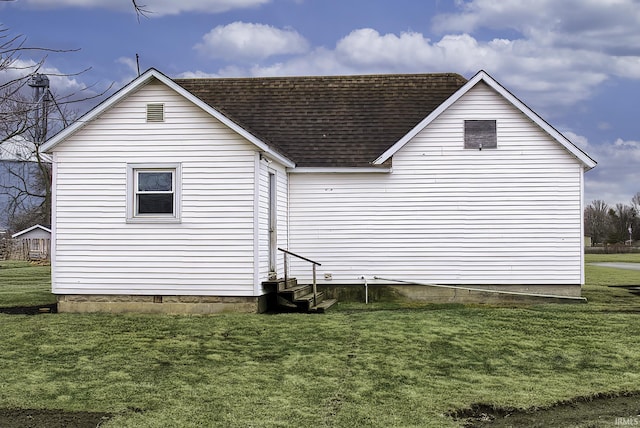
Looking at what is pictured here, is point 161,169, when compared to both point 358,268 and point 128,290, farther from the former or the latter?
point 358,268

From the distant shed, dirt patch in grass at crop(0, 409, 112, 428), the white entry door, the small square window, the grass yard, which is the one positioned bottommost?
dirt patch in grass at crop(0, 409, 112, 428)

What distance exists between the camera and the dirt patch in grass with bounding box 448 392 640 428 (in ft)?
29.2

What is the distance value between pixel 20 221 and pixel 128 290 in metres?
50.1

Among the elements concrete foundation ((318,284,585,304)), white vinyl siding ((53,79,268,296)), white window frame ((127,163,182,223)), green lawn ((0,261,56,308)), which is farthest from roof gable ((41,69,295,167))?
green lawn ((0,261,56,308))

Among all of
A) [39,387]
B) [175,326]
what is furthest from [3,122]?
[175,326]

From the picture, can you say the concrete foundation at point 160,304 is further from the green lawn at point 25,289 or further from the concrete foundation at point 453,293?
the concrete foundation at point 453,293

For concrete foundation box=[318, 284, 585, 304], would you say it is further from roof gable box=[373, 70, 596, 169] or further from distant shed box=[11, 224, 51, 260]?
distant shed box=[11, 224, 51, 260]

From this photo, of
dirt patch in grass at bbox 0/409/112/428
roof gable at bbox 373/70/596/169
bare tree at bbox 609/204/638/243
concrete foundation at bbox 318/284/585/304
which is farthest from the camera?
bare tree at bbox 609/204/638/243

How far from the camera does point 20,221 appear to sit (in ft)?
206

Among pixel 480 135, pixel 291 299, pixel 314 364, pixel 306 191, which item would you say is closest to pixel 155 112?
pixel 306 191

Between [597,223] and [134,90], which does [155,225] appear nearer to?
[134,90]

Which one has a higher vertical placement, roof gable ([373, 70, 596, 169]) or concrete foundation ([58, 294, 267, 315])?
roof gable ([373, 70, 596, 169])

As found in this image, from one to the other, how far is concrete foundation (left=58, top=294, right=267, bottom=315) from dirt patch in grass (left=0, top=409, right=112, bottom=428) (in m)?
7.75

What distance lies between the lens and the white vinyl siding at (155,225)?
17.0 metres
